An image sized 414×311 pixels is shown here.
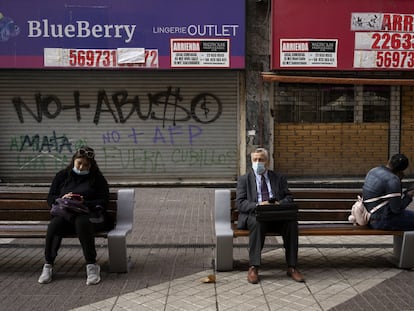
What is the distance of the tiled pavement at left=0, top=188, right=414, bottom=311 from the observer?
445 centimetres

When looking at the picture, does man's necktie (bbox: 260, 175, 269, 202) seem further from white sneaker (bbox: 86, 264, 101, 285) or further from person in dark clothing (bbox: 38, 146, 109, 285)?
white sneaker (bbox: 86, 264, 101, 285)

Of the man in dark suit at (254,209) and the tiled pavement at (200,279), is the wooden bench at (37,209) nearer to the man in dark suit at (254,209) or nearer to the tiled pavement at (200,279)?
the tiled pavement at (200,279)

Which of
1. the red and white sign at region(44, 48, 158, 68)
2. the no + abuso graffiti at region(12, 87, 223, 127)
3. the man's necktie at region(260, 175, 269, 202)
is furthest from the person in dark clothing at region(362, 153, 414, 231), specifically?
the red and white sign at region(44, 48, 158, 68)

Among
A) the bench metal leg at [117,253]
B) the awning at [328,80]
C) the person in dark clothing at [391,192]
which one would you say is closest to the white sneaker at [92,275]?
Result: the bench metal leg at [117,253]

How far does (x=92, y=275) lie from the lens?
4.97 m

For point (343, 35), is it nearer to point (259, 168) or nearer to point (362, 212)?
point (362, 212)

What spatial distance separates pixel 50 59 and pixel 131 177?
3.27m

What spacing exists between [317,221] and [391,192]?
3.30 feet

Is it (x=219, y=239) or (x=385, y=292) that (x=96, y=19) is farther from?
(x=385, y=292)

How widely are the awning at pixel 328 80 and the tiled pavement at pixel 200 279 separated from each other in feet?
18.2

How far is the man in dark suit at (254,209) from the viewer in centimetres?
509

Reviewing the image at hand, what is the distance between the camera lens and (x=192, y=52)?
11.5 metres

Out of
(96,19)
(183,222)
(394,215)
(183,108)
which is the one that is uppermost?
(96,19)

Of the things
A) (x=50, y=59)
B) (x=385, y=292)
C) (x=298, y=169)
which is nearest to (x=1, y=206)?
(x=385, y=292)
